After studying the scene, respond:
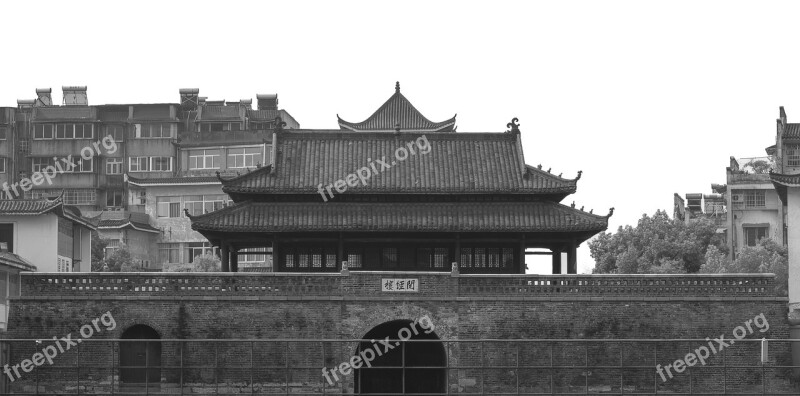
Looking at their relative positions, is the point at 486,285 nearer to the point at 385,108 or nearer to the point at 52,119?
the point at 385,108

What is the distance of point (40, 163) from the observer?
104 m

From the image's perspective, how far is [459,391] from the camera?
49.1 meters

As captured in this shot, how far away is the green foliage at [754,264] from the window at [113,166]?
4581 centimetres

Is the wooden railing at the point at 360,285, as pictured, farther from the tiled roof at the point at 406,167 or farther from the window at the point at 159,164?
the window at the point at 159,164

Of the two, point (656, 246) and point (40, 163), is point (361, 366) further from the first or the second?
point (40, 163)

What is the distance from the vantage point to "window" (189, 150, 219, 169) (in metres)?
101

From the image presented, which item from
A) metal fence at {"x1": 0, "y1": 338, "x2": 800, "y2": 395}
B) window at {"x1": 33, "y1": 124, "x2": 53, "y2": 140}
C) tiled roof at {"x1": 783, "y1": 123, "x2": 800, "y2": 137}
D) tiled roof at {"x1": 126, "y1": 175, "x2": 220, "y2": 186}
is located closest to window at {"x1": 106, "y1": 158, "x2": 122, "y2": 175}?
window at {"x1": 33, "y1": 124, "x2": 53, "y2": 140}

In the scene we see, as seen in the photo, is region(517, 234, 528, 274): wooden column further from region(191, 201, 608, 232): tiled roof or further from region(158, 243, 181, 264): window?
region(158, 243, 181, 264): window

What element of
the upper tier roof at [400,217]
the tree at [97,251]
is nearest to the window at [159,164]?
the tree at [97,251]

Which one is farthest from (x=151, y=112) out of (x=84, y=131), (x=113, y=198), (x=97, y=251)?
(x=97, y=251)

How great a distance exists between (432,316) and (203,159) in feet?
176

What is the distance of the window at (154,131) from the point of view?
104062mm

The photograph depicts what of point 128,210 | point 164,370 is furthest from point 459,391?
point 128,210
